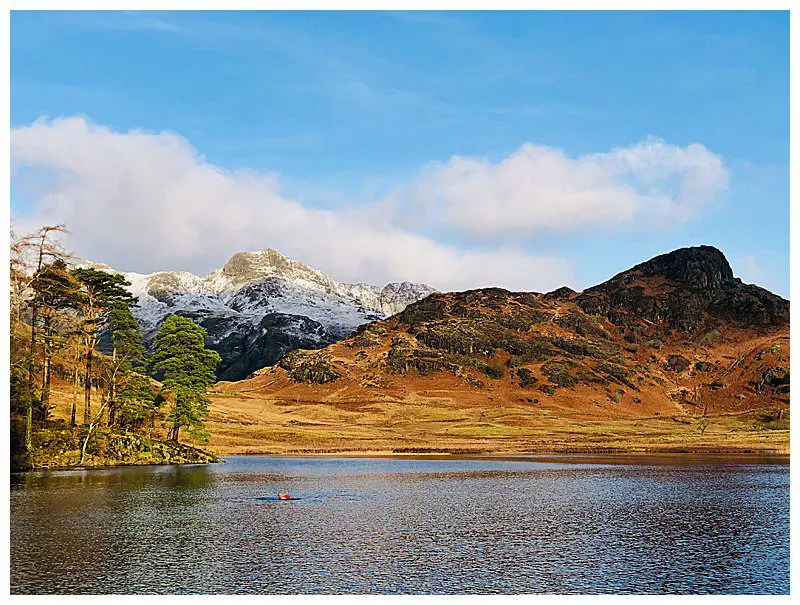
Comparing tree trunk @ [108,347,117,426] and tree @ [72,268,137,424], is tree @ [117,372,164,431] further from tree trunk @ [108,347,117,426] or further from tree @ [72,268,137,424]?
tree @ [72,268,137,424]

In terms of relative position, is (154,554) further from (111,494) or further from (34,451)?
A: (34,451)

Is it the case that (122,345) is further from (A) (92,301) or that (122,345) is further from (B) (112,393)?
(A) (92,301)

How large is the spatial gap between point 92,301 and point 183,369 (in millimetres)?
18129

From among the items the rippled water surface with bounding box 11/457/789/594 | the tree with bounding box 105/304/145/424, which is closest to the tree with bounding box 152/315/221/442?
the tree with bounding box 105/304/145/424

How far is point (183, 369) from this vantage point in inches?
4323

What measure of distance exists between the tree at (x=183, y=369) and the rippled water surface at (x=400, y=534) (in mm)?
27519

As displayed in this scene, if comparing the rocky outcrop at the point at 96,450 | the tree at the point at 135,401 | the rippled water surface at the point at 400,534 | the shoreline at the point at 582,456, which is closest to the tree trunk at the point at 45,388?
the rocky outcrop at the point at 96,450

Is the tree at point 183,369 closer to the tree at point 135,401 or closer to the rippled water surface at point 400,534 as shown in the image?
the tree at point 135,401

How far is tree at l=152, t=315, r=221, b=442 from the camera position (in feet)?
350

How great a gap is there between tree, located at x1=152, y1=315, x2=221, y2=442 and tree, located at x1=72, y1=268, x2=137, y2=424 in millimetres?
10989

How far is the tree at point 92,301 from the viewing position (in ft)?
305

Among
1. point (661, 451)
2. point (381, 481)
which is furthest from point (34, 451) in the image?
point (661, 451)

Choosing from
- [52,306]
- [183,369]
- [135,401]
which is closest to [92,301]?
[52,306]
